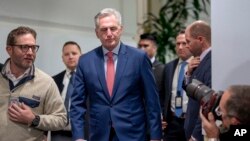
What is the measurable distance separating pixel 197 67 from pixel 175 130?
1419mm

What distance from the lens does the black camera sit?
274cm

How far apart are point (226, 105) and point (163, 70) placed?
2.98 m

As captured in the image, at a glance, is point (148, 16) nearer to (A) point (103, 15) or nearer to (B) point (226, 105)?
(A) point (103, 15)

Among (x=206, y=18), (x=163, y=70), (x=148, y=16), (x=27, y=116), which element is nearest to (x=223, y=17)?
(x=27, y=116)

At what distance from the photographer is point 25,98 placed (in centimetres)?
378

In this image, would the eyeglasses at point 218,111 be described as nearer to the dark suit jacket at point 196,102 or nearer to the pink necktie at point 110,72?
the dark suit jacket at point 196,102

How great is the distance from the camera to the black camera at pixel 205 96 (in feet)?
8.98

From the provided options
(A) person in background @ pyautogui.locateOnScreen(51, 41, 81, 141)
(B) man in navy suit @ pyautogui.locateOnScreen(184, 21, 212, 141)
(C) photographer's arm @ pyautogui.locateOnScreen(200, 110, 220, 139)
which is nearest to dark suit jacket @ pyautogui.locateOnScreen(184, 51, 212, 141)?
(B) man in navy suit @ pyautogui.locateOnScreen(184, 21, 212, 141)

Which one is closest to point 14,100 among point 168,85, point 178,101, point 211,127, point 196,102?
point 196,102

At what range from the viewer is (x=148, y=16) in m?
8.07

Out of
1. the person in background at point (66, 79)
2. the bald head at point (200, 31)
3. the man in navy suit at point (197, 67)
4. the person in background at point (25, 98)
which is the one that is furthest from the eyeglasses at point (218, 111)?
the person in background at point (66, 79)

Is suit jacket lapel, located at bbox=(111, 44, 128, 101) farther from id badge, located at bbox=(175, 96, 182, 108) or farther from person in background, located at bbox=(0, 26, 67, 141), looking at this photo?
id badge, located at bbox=(175, 96, 182, 108)

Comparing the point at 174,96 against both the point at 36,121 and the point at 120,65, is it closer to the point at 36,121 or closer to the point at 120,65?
the point at 120,65

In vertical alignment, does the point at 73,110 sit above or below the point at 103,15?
below
